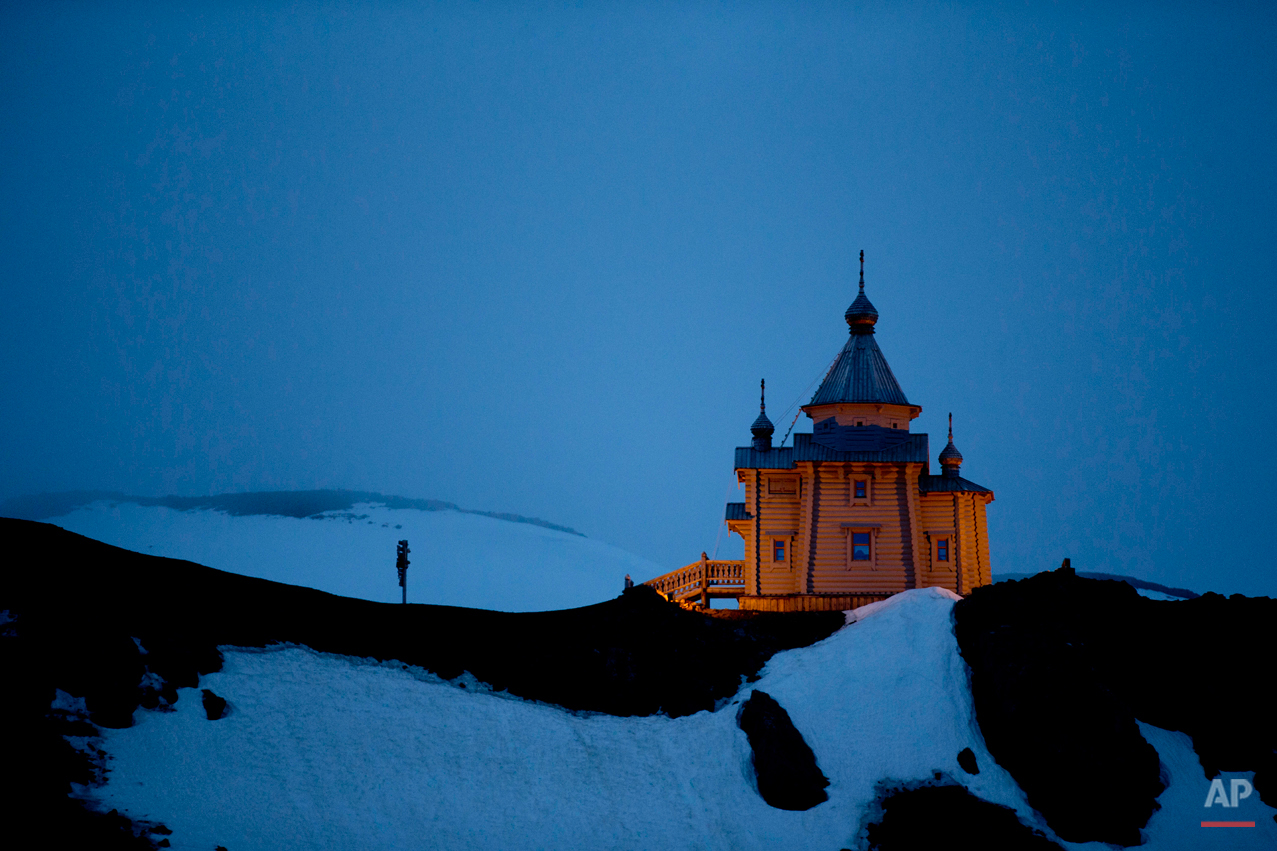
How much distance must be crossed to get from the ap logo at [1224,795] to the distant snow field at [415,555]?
Answer: 93.9 meters

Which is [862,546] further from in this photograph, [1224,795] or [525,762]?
[525,762]

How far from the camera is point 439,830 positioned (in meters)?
25.3

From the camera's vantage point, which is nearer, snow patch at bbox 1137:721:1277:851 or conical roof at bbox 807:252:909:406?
snow patch at bbox 1137:721:1277:851

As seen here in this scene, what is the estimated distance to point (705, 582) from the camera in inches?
1692

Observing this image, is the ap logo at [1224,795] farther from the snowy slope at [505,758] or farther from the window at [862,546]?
the window at [862,546]

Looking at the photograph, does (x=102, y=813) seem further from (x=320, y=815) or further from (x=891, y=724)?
(x=891, y=724)

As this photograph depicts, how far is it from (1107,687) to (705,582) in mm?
17810

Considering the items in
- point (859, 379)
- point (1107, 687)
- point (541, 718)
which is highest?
point (859, 379)

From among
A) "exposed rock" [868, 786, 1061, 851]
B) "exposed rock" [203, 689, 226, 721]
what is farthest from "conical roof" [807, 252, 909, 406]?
"exposed rock" [203, 689, 226, 721]

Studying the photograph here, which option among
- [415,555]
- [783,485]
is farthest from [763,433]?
[415,555]

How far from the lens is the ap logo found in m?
27.3

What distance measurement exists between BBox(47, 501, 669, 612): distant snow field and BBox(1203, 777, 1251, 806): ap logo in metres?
93.9

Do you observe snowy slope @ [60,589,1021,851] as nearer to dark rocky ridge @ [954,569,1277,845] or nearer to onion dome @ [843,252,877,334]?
dark rocky ridge @ [954,569,1277,845]

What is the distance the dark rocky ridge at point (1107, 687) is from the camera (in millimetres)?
27297
